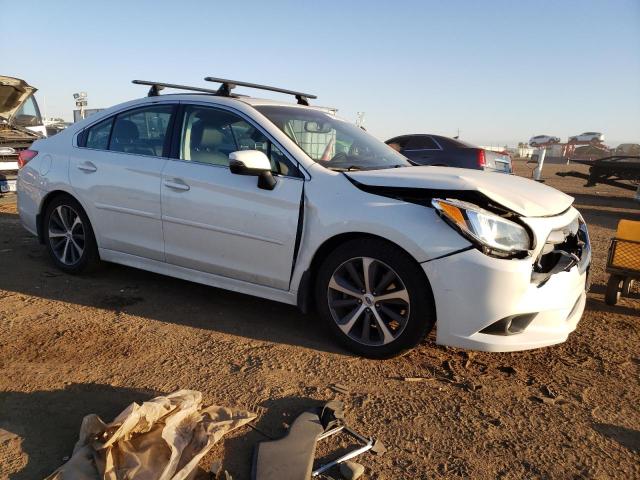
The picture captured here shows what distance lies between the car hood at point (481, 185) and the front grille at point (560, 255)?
0.51 ft

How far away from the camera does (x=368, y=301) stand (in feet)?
11.0

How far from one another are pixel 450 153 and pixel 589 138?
66619 millimetres

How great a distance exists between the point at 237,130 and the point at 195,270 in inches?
44.4

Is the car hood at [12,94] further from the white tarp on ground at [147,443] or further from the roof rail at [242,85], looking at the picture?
the white tarp on ground at [147,443]

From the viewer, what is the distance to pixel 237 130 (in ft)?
13.0

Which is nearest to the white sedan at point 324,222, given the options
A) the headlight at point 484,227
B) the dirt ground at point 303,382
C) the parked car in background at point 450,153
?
the headlight at point 484,227

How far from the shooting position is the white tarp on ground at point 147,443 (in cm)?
213

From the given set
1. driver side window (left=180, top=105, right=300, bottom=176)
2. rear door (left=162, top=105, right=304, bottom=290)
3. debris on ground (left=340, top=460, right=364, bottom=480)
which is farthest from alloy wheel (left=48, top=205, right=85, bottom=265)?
debris on ground (left=340, top=460, right=364, bottom=480)

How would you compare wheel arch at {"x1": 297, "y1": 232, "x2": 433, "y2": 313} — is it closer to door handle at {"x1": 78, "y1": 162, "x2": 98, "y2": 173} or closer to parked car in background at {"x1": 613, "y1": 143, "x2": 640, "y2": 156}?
door handle at {"x1": 78, "y1": 162, "x2": 98, "y2": 173}

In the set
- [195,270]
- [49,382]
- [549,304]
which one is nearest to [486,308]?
[549,304]

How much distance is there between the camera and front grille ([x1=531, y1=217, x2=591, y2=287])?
3127 millimetres

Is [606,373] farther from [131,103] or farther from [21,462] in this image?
[131,103]

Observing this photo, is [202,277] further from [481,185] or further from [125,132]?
[481,185]

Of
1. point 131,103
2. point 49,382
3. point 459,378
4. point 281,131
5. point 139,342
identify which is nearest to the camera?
point 49,382
